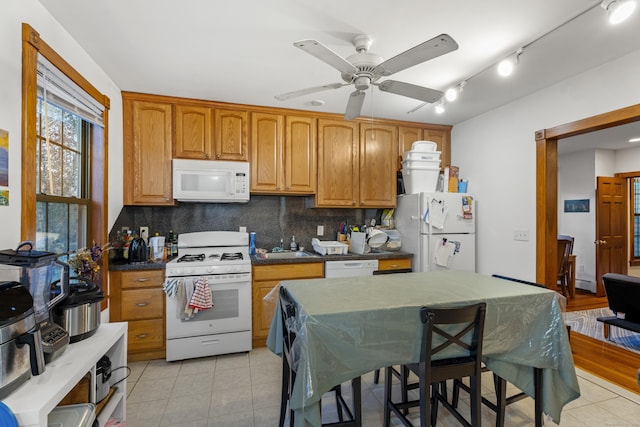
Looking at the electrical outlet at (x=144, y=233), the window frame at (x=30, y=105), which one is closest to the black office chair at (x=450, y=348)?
the window frame at (x=30, y=105)

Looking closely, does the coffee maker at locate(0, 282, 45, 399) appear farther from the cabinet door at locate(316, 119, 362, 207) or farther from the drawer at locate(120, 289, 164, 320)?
the cabinet door at locate(316, 119, 362, 207)

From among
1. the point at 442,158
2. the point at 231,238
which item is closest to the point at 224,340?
the point at 231,238

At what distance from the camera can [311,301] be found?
4.90ft

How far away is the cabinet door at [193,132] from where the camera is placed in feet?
10.0

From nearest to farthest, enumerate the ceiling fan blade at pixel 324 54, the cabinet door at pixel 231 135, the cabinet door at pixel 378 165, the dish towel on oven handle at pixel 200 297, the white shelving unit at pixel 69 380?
the white shelving unit at pixel 69 380 → the ceiling fan blade at pixel 324 54 → the dish towel on oven handle at pixel 200 297 → the cabinet door at pixel 231 135 → the cabinet door at pixel 378 165

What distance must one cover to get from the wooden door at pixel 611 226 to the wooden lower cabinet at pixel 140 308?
21.2 ft

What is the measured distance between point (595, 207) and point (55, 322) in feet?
23.1

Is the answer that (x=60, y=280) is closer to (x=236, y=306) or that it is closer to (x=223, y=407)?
(x=223, y=407)

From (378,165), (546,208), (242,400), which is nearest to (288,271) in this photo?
(242,400)

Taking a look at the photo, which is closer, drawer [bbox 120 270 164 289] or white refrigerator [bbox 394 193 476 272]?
drawer [bbox 120 270 164 289]

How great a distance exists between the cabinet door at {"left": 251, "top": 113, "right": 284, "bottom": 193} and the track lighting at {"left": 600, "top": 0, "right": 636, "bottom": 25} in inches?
103

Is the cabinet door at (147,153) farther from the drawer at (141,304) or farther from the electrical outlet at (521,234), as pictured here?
the electrical outlet at (521,234)

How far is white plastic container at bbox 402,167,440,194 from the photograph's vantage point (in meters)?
3.55

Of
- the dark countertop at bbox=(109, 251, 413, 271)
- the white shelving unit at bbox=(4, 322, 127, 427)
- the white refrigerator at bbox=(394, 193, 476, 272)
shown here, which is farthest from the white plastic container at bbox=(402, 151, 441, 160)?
the white shelving unit at bbox=(4, 322, 127, 427)
